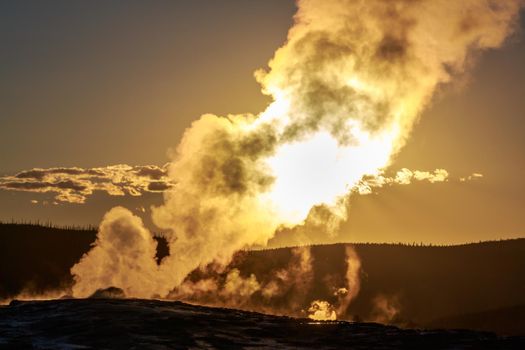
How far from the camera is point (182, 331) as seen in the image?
24.2 meters

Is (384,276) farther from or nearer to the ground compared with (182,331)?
farther from the ground

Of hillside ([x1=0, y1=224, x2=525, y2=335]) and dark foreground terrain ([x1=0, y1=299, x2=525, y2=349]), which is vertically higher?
hillside ([x1=0, y1=224, x2=525, y2=335])

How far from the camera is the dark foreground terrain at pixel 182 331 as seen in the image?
22.2 meters

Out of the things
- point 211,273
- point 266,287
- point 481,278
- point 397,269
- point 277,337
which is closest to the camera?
point 277,337

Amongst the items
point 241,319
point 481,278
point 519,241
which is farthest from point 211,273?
point 519,241

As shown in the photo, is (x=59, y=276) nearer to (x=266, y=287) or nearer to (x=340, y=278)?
(x=266, y=287)

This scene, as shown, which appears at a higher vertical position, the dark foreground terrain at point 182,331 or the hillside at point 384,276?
the hillside at point 384,276

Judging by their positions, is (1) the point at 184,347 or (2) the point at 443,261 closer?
(1) the point at 184,347

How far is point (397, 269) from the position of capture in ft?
380

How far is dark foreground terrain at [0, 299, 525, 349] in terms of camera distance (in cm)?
2217

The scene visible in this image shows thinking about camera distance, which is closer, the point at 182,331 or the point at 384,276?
the point at 182,331

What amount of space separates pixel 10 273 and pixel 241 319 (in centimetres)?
4367

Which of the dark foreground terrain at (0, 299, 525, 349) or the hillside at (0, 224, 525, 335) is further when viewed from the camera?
the hillside at (0, 224, 525, 335)

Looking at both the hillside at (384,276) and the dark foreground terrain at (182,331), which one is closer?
the dark foreground terrain at (182,331)
